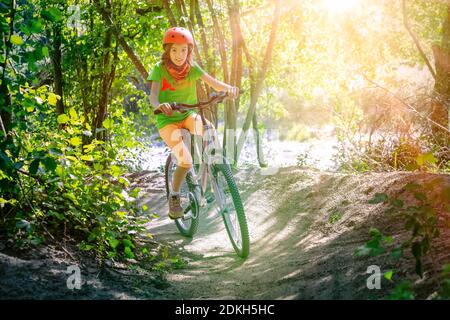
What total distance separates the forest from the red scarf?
0.28 meters

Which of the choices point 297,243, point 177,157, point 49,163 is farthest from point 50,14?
point 297,243

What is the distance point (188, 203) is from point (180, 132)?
1095mm

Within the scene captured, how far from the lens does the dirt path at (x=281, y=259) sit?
11.5 ft

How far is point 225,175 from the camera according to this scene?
4945 mm

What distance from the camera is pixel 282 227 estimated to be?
6332 millimetres

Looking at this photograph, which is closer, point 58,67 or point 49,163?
point 49,163

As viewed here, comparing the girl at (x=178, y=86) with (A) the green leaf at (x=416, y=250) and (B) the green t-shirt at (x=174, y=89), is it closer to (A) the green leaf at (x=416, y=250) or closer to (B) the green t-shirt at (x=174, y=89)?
(B) the green t-shirt at (x=174, y=89)

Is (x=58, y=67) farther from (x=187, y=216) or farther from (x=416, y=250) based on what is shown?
(x=416, y=250)

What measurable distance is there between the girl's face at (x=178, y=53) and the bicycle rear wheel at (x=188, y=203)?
124cm

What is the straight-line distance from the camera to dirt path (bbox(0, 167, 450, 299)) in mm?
3500

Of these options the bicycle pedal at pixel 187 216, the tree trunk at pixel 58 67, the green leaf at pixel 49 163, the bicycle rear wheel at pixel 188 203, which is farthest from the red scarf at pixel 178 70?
the tree trunk at pixel 58 67

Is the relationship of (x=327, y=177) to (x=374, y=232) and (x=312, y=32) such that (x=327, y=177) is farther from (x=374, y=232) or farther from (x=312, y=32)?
(x=312, y=32)
